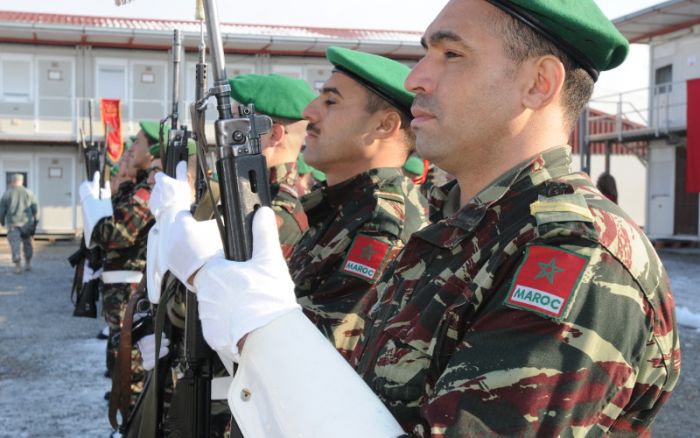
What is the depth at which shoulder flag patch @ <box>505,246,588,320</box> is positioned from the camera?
114 cm

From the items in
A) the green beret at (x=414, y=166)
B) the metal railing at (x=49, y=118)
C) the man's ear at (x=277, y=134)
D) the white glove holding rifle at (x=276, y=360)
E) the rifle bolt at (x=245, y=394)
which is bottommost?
the rifle bolt at (x=245, y=394)

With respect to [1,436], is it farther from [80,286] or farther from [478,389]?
[478,389]

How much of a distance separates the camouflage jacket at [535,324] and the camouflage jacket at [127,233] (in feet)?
14.0

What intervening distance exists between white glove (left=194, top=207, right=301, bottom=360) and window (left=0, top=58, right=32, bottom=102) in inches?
926

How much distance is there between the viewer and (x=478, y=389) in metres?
1.16

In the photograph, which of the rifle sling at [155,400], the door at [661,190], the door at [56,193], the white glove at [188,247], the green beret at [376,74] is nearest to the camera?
the white glove at [188,247]

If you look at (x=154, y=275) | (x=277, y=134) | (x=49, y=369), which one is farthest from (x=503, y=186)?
(x=49, y=369)

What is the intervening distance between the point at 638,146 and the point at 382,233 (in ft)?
65.0

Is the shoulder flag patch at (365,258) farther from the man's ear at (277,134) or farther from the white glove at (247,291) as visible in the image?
the man's ear at (277,134)

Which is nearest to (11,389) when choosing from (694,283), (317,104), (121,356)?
(121,356)

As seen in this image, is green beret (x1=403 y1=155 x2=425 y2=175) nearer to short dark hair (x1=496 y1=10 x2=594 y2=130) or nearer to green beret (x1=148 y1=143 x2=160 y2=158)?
green beret (x1=148 y1=143 x2=160 y2=158)

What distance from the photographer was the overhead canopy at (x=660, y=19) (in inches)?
640

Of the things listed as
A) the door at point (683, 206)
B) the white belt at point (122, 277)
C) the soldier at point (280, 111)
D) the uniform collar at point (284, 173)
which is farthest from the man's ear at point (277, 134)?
the door at point (683, 206)

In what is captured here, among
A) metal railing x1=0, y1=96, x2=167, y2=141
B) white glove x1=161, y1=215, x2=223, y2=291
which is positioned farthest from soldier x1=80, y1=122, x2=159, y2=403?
metal railing x1=0, y1=96, x2=167, y2=141
